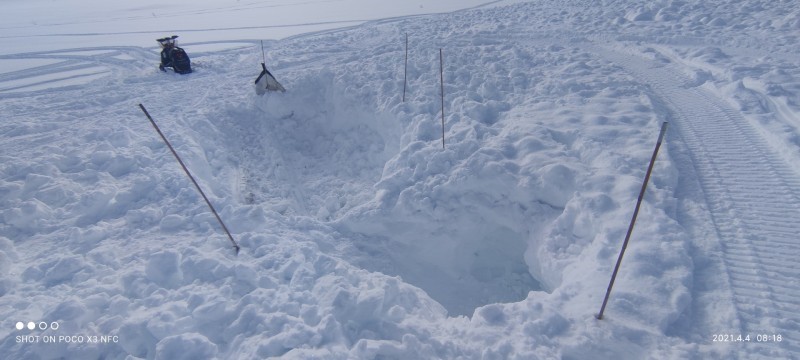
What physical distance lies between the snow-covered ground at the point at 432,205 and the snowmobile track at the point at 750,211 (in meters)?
0.03

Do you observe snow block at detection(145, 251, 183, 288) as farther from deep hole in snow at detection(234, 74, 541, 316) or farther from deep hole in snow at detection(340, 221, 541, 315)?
deep hole in snow at detection(340, 221, 541, 315)

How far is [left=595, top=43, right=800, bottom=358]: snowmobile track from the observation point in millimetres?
4152

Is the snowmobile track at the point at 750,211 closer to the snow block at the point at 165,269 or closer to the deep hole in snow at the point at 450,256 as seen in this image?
the deep hole in snow at the point at 450,256

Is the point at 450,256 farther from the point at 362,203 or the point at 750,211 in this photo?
the point at 750,211

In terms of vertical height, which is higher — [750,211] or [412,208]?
[750,211]

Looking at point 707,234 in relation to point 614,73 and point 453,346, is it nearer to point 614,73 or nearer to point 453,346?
point 453,346

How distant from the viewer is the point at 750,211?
545cm

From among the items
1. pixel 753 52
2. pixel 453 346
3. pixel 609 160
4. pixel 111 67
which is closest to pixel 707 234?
pixel 609 160

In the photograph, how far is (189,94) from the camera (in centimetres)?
1298

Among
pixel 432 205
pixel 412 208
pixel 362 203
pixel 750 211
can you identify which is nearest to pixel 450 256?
pixel 432 205

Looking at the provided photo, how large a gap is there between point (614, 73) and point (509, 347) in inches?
337

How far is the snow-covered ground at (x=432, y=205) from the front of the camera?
4.56 metres

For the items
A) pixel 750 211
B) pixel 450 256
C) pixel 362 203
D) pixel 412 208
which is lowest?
pixel 450 256

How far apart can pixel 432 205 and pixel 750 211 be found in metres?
4.54
